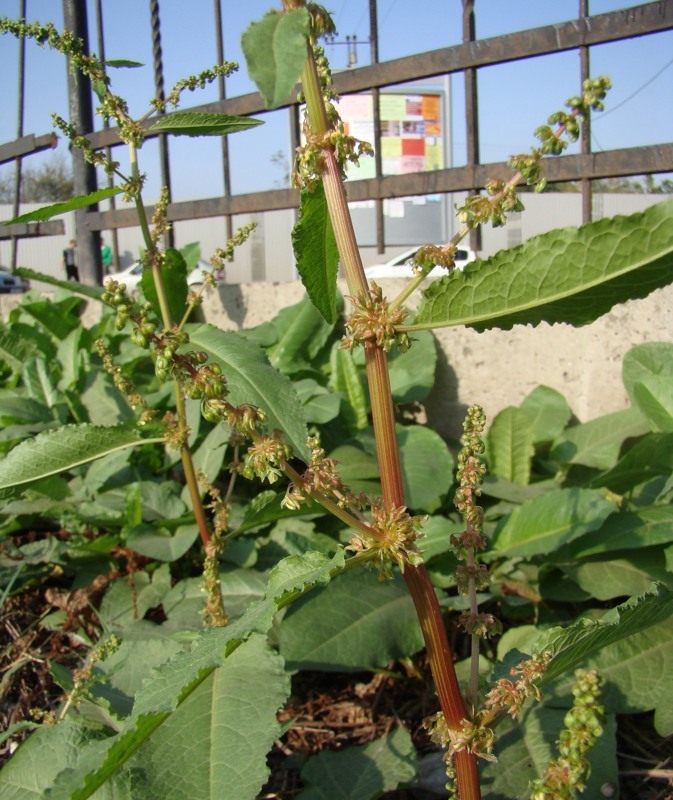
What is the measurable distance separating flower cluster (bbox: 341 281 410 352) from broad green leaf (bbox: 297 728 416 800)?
0.85 metres

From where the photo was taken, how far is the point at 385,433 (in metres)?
1.00

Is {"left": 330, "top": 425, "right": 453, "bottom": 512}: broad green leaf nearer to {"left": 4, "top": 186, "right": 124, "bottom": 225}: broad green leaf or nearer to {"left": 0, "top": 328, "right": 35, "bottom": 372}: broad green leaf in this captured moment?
{"left": 4, "top": 186, "right": 124, "bottom": 225}: broad green leaf

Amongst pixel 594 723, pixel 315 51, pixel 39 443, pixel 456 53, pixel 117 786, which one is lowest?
pixel 117 786

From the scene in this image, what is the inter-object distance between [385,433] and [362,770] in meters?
0.79

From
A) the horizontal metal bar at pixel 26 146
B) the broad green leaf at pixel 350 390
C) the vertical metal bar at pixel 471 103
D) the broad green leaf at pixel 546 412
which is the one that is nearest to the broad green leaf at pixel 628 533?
the broad green leaf at pixel 546 412

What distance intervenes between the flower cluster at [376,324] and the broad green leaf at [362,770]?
33.4 inches

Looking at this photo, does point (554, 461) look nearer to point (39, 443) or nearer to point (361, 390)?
point (361, 390)

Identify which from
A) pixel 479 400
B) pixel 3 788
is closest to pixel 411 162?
pixel 479 400

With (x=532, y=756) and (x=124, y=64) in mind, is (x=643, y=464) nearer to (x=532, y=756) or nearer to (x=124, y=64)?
(x=532, y=756)

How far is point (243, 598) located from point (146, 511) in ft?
1.66

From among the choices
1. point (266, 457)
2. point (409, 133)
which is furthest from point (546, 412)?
point (409, 133)

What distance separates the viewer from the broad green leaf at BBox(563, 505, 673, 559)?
1800mm

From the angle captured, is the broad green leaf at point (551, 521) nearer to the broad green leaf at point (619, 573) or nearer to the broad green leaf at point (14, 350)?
the broad green leaf at point (619, 573)

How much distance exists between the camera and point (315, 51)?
97 centimetres
